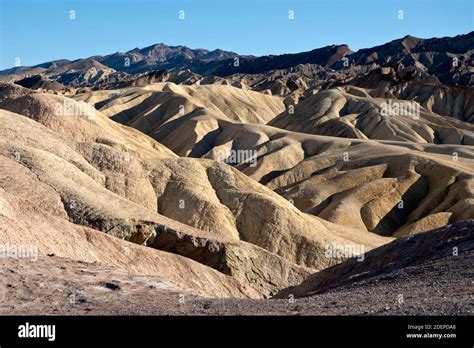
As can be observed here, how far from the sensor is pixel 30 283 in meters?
15.3

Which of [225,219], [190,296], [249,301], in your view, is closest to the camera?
[249,301]

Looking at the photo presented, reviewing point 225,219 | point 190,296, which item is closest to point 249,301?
point 190,296

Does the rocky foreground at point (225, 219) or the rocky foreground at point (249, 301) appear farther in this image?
the rocky foreground at point (225, 219)

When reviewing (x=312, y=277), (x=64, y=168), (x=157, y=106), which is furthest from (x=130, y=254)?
(x=157, y=106)

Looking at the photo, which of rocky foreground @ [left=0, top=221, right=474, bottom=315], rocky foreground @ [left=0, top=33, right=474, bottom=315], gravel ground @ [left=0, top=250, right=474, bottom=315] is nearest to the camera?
gravel ground @ [left=0, top=250, right=474, bottom=315]

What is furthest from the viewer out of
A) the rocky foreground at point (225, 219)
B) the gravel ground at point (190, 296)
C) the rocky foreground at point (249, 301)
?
the rocky foreground at point (225, 219)

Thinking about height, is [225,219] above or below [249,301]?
above

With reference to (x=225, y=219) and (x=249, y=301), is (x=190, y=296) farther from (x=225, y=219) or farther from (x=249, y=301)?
(x=225, y=219)

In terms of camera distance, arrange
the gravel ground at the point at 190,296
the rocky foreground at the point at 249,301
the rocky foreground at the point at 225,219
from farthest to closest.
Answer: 1. the rocky foreground at the point at 225,219
2. the rocky foreground at the point at 249,301
3. the gravel ground at the point at 190,296

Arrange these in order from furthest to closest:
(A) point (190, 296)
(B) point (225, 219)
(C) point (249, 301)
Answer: (B) point (225, 219) → (A) point (190, 296) → (C) point (249, 301)

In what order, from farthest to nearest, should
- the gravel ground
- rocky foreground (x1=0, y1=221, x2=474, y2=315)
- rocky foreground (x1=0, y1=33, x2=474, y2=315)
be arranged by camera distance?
rocky foreground (x1=0, y1=33, x2=474, y2=315)
rocky foreground (x1=0, y1=221, x2=474, y2=315)
the gravel ground

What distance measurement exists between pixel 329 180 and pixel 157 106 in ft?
194

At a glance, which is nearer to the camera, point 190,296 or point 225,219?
point 190,296
